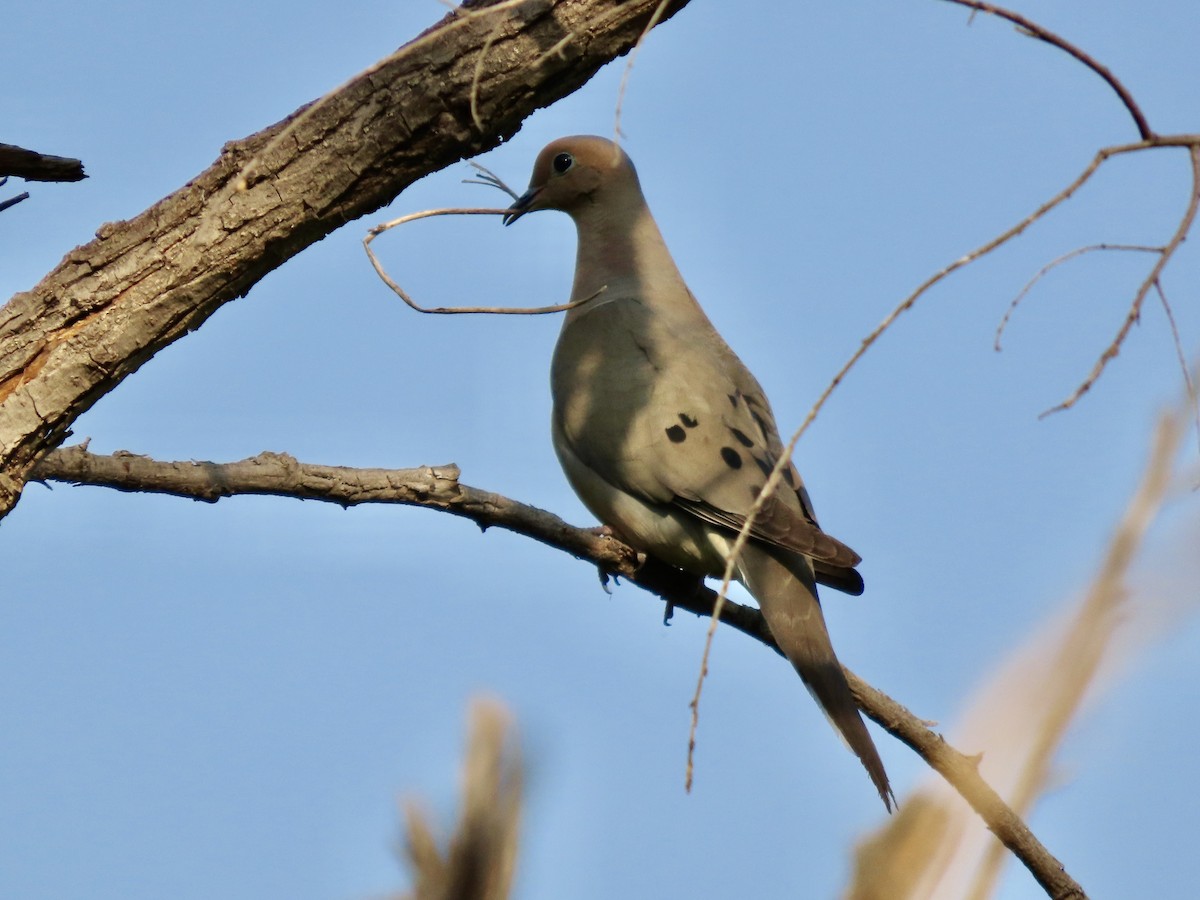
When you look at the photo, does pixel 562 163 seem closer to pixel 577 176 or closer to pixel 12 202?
pixel 577 176

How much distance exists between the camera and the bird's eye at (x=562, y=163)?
15.3 ft

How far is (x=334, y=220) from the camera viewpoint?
2348mm

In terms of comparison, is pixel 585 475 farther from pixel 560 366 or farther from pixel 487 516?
pixel 487 516

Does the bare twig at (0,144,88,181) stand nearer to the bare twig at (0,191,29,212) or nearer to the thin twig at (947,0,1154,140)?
the bare twig at (0,191,29,212)

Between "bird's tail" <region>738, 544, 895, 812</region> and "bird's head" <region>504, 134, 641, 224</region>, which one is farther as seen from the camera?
"bird's head" <region>504, 134, 641, 224</region>

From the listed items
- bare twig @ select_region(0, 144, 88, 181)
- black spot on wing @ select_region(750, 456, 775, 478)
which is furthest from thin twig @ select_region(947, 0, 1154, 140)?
black spot on wing @ select_region(750, 456, 775, 478)

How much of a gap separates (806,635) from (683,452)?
2.16 feet

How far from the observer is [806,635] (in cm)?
343

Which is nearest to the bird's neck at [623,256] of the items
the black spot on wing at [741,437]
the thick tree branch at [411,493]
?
the black spot on wing at [741,437]

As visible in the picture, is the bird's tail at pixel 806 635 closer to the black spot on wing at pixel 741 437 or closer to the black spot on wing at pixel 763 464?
the black spot on wing at pixel 763 464

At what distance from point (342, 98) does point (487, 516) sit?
40.9 inches

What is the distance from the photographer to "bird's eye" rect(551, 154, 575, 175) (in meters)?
4.68

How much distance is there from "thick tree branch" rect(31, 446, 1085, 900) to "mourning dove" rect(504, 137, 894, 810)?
0.25 m

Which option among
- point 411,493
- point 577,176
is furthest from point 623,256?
point 411,493
